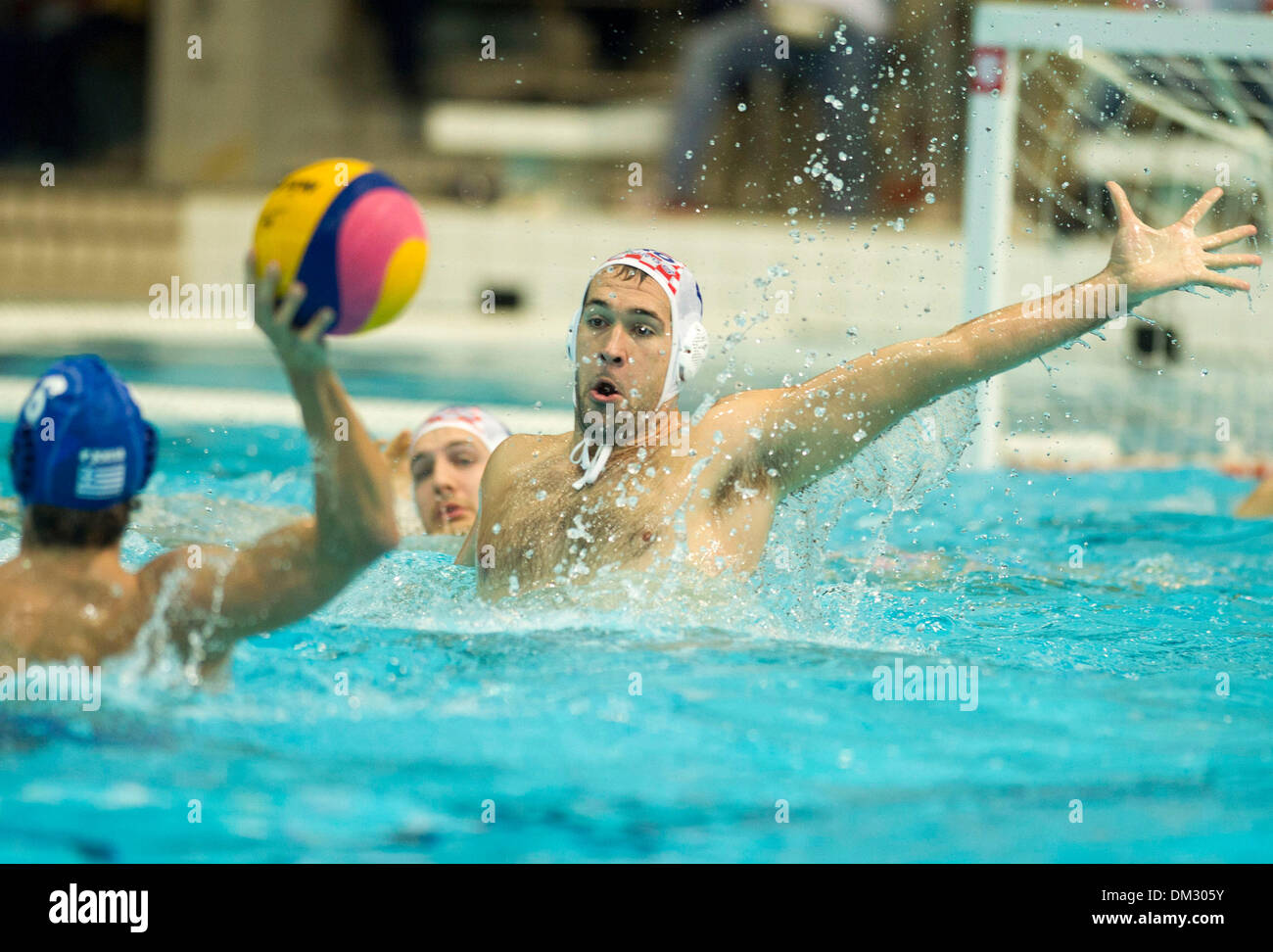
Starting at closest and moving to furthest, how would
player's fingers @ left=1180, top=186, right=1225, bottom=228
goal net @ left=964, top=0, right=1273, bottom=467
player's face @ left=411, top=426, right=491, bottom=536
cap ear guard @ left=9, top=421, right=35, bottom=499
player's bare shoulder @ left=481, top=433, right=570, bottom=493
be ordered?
cap ear guard @ left=9, top=421, right=35, bottom=499 < player's fingers @ left=1180, top=186, right=1225, bottom=228 < player's bare shoulder @ left=481, top=433, right=570, bottom=493 < player's face @ left=411, top=426, right=491, bottom=536 < goal net @ left=964, top=0, right=1273, bottom=467

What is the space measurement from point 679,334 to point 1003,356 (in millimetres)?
738

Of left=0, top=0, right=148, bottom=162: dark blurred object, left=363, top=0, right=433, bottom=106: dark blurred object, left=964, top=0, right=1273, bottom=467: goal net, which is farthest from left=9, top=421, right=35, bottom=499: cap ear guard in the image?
left=0, top=0, right=148, bottom=162: dark blurred object

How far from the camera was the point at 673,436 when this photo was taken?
3531 mm

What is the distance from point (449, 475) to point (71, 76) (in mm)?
10428

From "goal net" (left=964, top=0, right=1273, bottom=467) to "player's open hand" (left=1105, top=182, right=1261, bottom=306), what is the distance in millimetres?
325

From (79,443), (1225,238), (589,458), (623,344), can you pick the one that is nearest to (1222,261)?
(1225,238)

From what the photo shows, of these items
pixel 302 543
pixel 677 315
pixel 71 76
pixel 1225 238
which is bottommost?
pixel 302 543

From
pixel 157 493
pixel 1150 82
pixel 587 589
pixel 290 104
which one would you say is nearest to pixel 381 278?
pixel 587 589

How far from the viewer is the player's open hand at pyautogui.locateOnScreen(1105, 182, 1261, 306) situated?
315 centimetres

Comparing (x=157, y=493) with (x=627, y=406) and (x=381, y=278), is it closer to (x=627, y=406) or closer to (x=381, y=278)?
(x=627, y=406)

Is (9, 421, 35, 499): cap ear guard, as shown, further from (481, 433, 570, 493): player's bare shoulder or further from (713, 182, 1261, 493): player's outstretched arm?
(713, 182, 1261, 493): player's outstretched arm

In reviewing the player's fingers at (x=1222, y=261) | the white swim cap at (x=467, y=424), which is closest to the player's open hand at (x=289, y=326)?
the player's fingers at (x=1222, y=261)

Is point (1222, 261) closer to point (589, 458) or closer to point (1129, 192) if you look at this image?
point (589, 458)

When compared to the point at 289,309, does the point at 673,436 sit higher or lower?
lower
